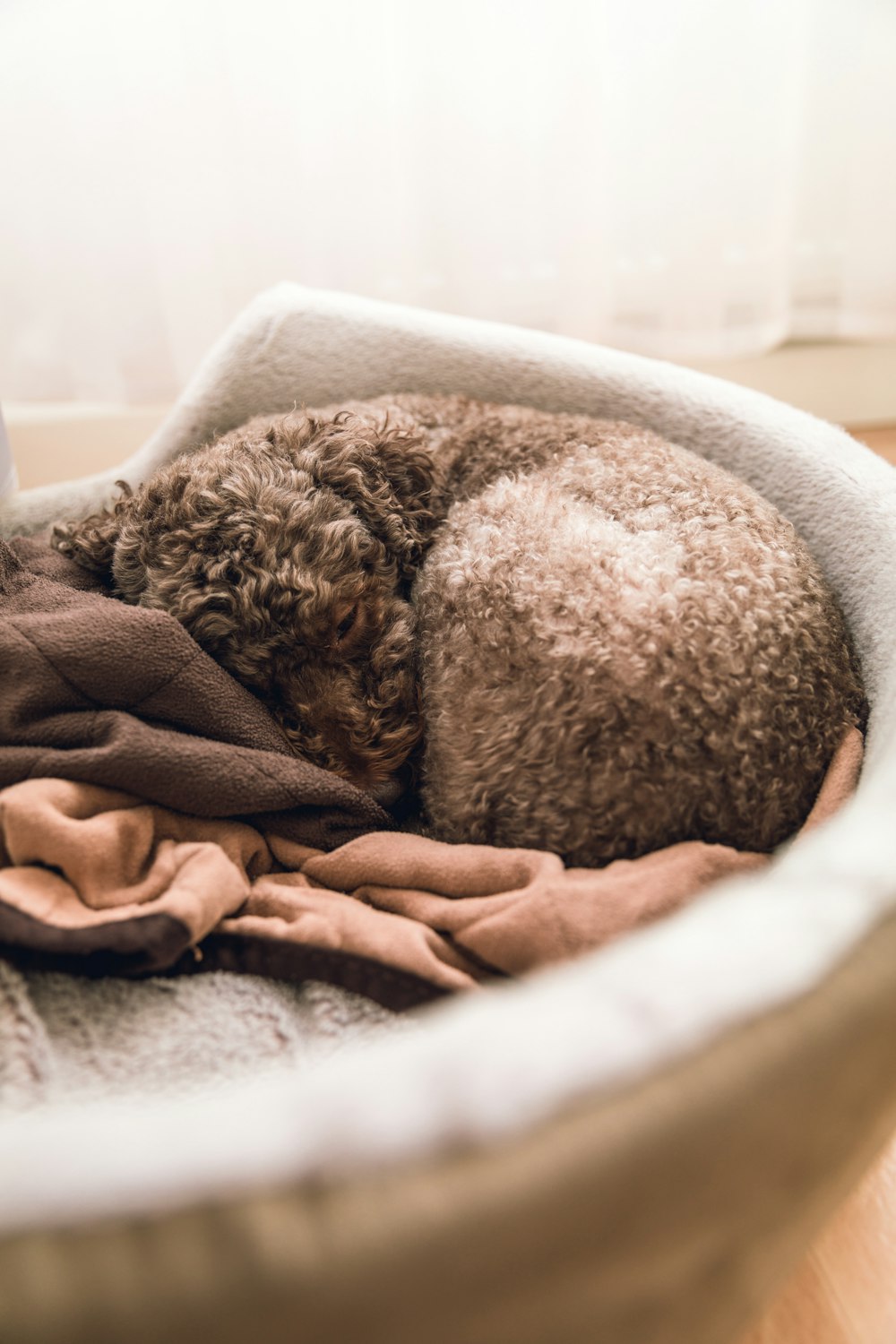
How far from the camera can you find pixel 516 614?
124cm

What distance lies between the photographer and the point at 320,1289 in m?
0.61

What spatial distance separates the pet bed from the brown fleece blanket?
0.86 ft

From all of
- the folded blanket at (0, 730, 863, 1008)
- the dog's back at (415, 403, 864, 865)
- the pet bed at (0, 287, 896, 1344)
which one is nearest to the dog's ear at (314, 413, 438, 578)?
the dog's back at (415, 403, 864, 865)

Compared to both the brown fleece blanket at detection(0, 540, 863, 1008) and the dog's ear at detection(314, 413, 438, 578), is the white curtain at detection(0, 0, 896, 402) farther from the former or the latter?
the brown fleece blanket at detection(0, 540, 863, 1008)

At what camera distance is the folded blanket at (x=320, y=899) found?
1057 mm

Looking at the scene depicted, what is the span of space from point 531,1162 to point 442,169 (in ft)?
8.01

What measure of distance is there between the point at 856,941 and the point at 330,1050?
58 cm

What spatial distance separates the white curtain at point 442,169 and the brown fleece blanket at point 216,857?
1.46 m

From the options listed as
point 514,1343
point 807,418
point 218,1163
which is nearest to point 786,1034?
point 514,1343

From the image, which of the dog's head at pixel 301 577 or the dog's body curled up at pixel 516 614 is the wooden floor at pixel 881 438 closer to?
the dog's body curled up at pixel 516 614

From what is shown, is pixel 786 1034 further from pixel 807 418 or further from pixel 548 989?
pixel 807 418

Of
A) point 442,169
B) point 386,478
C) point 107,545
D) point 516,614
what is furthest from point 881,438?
point 107,545

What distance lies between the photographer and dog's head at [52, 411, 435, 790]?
1.34 meters

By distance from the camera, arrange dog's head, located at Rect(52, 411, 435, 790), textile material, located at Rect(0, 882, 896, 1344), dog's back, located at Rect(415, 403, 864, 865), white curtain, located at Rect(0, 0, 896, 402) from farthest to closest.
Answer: white curtain, located at Rect(0, 0, 896, 402) < dog's head, located at Rect(52, 411, 435, 790) < dog's back, located at Rect(415, 403, 864, 865) < textile material, located at Rect(0, 882, 896, 1344)
